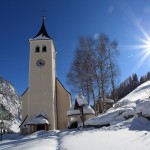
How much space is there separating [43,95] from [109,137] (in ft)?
86.4

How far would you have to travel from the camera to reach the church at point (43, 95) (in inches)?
1335

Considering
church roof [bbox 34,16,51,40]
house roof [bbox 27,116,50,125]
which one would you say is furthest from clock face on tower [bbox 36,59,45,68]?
house roof [bbox 27,116,50,125]

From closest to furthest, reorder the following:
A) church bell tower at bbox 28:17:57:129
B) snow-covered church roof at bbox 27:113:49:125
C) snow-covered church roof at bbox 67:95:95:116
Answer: snow-covered church roof at bbox 67:95:95:116 < snow-covered church roof at bbox 27:113:49:125 < church bell tower at bbox 28:17:57:129

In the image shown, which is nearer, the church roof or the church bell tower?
the church bell tower

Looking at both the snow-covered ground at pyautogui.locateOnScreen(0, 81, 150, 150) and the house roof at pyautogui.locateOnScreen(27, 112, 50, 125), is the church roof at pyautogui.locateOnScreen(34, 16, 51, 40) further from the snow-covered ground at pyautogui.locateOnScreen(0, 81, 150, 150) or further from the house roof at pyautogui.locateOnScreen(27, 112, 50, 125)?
the snow-covered ground at pyautogui.locateOnScreen(0, 81, 150, 150)

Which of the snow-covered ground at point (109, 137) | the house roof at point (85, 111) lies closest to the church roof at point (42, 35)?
the house roof at point (85, 111)

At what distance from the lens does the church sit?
33.9 m

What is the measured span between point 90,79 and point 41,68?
34.9ft

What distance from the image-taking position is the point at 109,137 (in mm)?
9617

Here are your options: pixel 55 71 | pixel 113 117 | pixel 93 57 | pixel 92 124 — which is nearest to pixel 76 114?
pixel 93 57

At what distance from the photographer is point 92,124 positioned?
19484 mm

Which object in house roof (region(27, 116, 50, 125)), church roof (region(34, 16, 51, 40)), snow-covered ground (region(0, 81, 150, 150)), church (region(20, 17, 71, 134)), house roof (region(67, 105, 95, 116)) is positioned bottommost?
snow-covered ground (region(0, 81, 150, 150))

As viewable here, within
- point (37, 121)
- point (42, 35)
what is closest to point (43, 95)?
point (37, 121)

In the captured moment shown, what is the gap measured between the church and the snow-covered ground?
14801 mm
